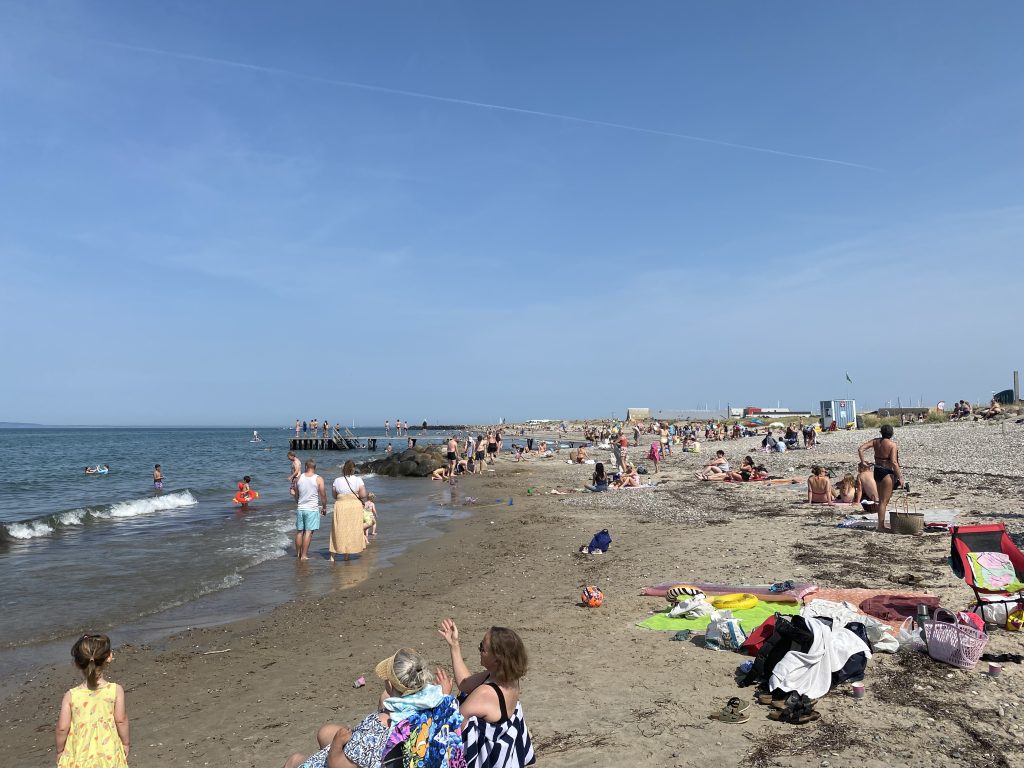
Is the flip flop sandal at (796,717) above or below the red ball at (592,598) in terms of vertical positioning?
above

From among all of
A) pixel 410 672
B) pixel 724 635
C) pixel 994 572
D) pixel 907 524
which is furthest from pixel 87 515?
pixel 994 572

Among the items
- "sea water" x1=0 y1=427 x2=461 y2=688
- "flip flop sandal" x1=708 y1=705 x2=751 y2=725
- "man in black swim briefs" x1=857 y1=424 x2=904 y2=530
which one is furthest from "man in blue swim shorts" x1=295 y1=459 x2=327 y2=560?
"man in black swim briefs" x1=857 y1=424 x2=904 y2=530

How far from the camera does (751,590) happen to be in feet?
26.3

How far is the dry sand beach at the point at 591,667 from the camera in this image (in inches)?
176

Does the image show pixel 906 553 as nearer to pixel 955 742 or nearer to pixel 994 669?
pixel 994 669

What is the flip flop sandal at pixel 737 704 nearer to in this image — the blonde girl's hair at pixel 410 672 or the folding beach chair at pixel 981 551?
the blonde girl's hair at pixel 410 672

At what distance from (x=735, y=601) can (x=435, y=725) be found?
489cm

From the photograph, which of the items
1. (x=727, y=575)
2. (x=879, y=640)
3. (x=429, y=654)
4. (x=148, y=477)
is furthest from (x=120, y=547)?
(x=148, y=477)

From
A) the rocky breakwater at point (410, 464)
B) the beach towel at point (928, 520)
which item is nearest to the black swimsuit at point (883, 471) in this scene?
the beach towel at point (928, 520)

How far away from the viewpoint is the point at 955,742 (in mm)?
4246

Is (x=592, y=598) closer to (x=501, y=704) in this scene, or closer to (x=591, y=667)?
(x=591, y=667)

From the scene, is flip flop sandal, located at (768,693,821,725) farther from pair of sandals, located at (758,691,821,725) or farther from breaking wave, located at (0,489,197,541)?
breaking wave, located at (0,489,197,541)

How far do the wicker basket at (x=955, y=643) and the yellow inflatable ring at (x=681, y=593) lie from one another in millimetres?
2510

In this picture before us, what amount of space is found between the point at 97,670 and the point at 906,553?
9.85 meters
